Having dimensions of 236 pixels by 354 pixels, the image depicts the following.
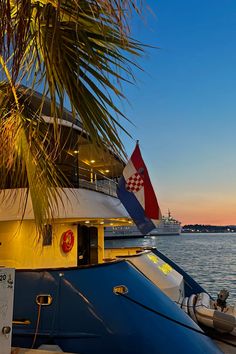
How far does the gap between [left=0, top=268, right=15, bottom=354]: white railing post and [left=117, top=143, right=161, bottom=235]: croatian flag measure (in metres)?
5.77

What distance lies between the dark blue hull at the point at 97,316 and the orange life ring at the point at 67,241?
2.75 m

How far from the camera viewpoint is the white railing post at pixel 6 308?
3.87 m

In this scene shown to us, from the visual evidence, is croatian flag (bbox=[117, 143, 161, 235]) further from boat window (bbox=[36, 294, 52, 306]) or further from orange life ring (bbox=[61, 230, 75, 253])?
boat window (bbox=[36, 294, 52, 306])

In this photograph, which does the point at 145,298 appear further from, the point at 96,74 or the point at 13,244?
the point at 96,74

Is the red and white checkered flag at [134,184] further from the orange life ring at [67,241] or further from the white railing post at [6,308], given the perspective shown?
the white railing post at [6,308]

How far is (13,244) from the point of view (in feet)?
27.9

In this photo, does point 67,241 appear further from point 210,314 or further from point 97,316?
point 210,314

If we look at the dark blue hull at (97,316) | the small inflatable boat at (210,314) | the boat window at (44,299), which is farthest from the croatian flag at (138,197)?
the boat window at (44,299)

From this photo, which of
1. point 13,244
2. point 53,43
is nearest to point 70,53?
point 53,43

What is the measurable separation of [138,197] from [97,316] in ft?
13.8

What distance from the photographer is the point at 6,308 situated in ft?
13.0

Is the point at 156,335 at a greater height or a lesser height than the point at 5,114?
lesser

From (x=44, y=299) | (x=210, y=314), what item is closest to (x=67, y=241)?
(x=44, y=299)

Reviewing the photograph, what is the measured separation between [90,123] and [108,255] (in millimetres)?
9791
